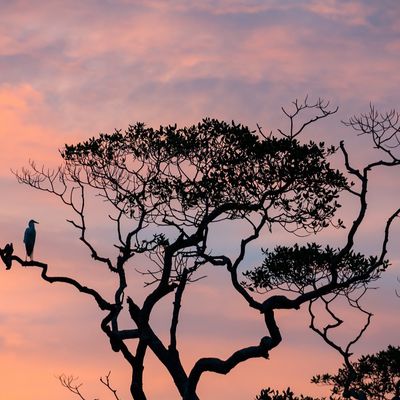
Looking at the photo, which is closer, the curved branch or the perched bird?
the curved branch

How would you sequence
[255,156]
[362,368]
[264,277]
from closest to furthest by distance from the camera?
[255,156] < [264,277] < [362,368]

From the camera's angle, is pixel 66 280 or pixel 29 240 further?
pixel 29 240

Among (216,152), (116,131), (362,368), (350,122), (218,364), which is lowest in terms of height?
(218,364)

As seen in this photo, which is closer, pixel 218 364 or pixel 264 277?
pixel 218 364

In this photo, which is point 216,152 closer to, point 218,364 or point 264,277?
point 264,277

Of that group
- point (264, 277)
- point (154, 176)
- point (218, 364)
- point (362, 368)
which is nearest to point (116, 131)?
point (154, 176)

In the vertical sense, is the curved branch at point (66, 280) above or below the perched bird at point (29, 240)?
below

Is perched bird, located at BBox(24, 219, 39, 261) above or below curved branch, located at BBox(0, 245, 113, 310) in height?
above

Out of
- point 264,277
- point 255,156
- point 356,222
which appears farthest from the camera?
point 264,277

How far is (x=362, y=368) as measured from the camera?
31.6m

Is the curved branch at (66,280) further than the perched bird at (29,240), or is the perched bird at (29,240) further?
the perched bird at (29,240)

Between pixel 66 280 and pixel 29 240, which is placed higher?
pixel 29 240

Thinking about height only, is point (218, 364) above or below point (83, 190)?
below

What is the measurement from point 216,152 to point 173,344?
5.46m
